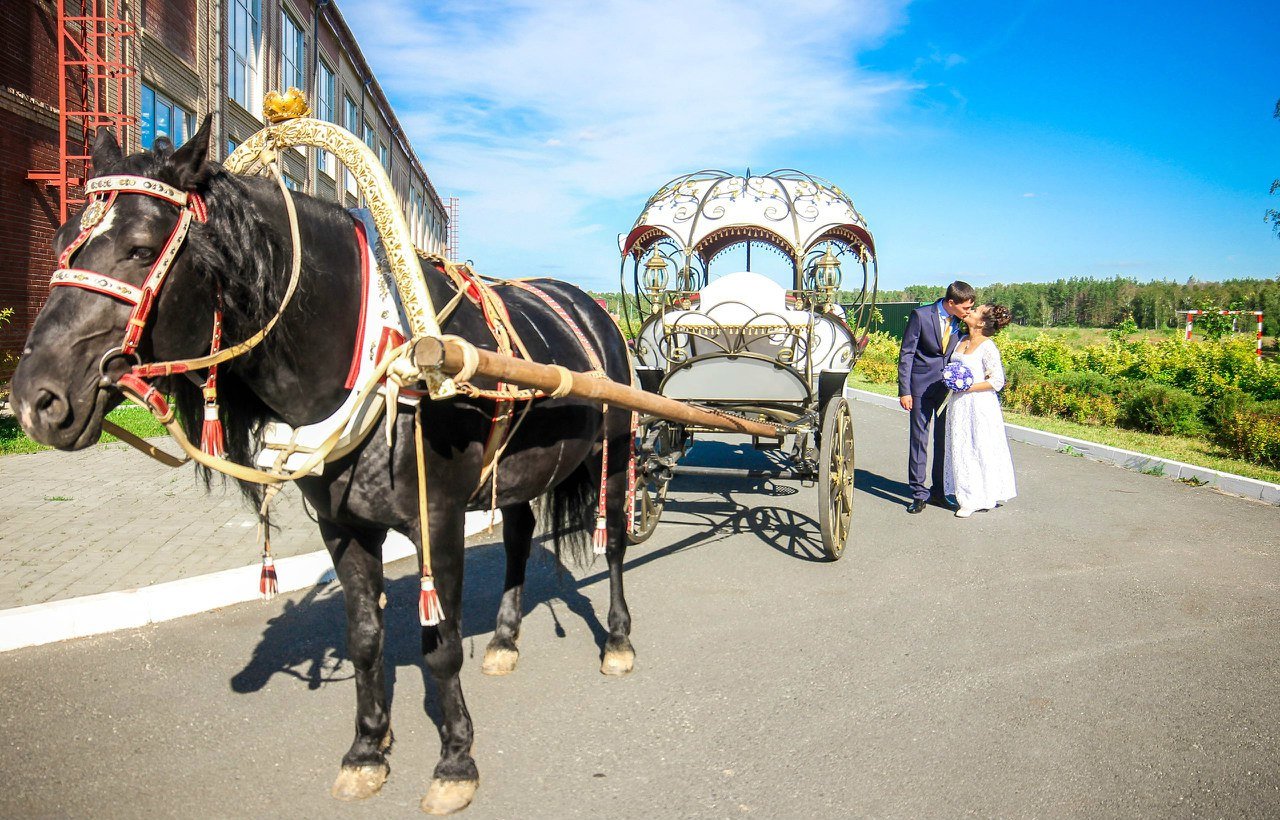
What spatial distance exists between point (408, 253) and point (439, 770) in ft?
5.77

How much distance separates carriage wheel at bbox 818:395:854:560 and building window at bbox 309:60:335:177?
1733cm

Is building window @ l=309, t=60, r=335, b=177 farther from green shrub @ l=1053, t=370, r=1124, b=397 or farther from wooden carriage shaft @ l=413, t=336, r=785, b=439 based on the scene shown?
wooden carriage shaft @ l=413, t=336, r=785, b=439

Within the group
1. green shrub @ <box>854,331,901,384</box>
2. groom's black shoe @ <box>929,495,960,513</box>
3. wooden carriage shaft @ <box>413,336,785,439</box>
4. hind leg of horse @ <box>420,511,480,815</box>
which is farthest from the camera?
green shrub @ <box>854,331,901,384</box>

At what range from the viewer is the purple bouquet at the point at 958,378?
22.4 ft

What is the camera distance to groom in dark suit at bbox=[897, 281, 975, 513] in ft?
23.5

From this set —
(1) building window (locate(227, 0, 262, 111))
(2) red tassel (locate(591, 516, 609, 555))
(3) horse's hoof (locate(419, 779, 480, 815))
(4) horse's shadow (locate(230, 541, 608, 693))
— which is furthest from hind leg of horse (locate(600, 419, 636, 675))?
(1) building window (locate(227, 0, 262, 111))

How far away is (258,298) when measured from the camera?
2.22 m

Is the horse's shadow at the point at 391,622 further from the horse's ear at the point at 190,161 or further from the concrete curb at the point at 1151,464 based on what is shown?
the concrete curb at the point at 1151,464

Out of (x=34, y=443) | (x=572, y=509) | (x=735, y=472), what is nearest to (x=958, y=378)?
(x=735, y=472)

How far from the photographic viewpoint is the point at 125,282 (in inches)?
77.4

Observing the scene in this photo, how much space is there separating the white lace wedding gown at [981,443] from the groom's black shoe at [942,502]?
338 millimetres

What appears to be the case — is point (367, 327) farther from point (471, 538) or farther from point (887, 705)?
point (471, 538)

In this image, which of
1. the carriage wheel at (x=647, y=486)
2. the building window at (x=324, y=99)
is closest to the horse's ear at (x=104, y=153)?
the carriage wheel at (x=647, y=486)

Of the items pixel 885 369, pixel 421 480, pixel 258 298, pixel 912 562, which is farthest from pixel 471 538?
pixel 885 369
